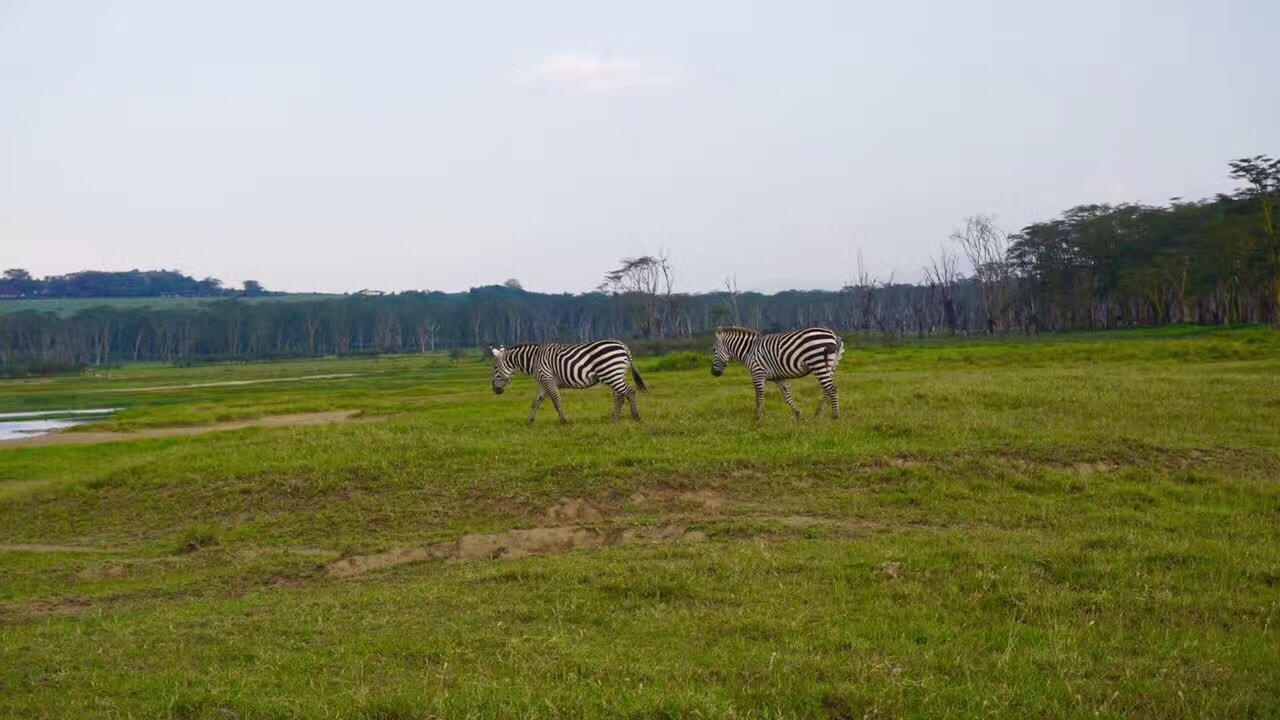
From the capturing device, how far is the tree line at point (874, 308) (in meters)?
67.8

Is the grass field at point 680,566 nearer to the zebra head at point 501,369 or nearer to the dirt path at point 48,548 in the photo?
the dirt path at point 48,548

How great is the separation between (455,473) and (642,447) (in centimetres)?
290

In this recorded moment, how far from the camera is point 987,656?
6.32 metres

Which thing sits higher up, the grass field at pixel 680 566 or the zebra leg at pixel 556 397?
the zebra leg at pixel 556 397

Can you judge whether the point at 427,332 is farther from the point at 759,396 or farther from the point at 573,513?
the point at 573,513

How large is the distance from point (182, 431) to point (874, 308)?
9502 cm

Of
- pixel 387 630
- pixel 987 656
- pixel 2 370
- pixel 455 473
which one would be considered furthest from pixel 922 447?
pixel 2 370

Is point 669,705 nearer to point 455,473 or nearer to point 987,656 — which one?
point 987,656

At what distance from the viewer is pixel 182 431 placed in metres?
28.0

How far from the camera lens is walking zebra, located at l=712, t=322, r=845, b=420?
18.4 meters

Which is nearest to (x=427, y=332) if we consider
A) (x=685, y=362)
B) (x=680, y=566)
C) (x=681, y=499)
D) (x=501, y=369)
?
(x=685, y=362)

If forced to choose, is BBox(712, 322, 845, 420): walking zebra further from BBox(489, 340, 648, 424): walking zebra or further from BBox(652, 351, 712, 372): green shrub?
BBox(652, 351, 712, 372): green shrub

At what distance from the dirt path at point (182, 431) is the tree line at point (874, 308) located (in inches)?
2024

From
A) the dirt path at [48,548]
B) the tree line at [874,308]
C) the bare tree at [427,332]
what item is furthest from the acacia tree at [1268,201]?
the bare tree at [427,332]
